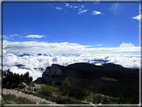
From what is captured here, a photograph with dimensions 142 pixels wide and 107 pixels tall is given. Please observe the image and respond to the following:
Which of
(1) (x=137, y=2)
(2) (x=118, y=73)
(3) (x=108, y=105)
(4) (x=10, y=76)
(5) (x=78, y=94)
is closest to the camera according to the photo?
(1) (x=137, y=2)

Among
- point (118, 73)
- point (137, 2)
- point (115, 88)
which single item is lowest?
point (115, 88)

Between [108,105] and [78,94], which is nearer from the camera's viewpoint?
[108,105]

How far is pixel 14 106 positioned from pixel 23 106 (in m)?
0.31

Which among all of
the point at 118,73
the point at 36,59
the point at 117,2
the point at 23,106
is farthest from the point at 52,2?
the point at 118,73

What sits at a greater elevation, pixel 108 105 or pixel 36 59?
pixel 36 59

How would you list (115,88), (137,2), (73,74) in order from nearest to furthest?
(137,2), (115,88), (73,74)

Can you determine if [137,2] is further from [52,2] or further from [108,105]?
[108,105]

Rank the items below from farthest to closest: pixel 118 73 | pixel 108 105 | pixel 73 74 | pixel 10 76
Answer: pixel 73 74 < pixel 118 73 < pixel 10 76 < pixel 108 105

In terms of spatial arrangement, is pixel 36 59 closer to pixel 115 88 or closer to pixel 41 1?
pixel 41 1

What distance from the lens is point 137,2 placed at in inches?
146

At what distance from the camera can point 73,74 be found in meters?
17.0

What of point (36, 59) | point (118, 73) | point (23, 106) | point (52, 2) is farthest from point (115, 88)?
point (52, 2)

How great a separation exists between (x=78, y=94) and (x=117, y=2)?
5.10m

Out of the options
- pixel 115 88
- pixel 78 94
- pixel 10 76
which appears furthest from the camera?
pixel 115 88
